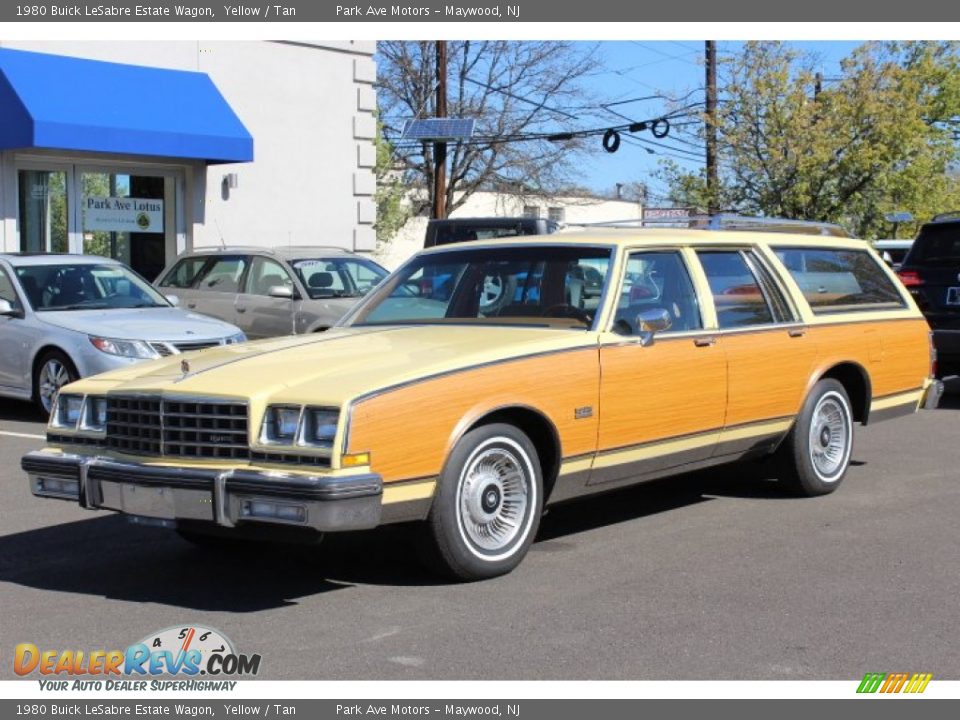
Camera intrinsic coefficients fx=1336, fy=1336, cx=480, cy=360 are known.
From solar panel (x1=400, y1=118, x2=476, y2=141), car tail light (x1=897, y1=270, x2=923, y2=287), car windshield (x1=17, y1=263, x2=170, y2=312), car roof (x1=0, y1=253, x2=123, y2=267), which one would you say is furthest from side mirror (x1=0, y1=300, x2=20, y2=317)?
solar panel (x1=400, y1=118, x2=476, y2=141)

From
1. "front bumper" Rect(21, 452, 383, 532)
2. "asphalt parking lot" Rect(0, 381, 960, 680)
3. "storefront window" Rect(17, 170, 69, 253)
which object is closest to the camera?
"asphalt parking lot" Rect(0, 381, 960, 680)

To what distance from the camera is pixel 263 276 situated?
48.4 feet

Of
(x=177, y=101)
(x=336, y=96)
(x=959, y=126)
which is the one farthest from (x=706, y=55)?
(x=177, y=101)

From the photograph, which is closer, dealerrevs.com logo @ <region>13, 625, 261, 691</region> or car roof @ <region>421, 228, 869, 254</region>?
dealerrevs.com logo @ <region>13, 625, 261, 691</region>

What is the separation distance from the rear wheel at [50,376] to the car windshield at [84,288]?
0.60 metres

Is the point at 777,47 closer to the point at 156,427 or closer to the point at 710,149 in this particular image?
the point at 710,149

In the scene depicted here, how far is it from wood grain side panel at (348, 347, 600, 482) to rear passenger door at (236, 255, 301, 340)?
8.02 meters

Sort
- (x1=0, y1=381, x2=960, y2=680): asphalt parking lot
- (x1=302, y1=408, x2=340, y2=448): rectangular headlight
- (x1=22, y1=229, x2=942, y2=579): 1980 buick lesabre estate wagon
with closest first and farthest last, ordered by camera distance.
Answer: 1. (x1=0, y1=381, x2=960, y2=680): asphalt parking lot
2. (x1=302, y1=408, x2=340, y2=448): rectangular headlight
3. (x1=22, y1=229, x2=942, y2=579): 1980 buick lesabre estate wagon

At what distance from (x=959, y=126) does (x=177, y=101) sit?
19.0m

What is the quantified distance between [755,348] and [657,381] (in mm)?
984

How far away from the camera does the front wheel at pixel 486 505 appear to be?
591 cm

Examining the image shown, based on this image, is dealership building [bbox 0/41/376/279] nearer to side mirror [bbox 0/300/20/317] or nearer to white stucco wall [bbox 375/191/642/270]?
side mirror [bbox 0/300/20/317]

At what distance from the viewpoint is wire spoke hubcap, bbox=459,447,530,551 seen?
6.05 metres

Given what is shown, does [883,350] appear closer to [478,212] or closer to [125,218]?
[125,218]
